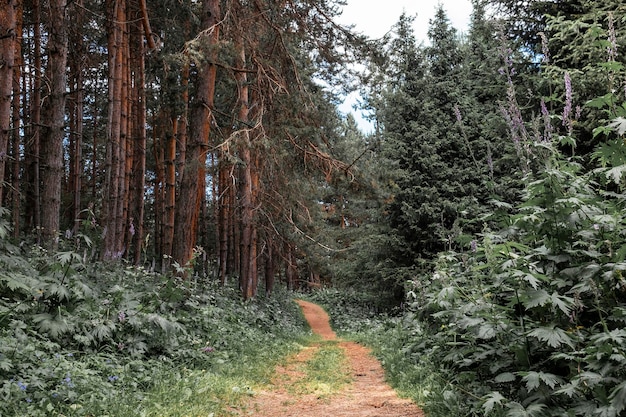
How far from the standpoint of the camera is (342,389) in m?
6.83

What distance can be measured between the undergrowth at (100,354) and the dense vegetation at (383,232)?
29 mm

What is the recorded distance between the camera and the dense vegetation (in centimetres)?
352

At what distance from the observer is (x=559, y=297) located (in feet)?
10.7

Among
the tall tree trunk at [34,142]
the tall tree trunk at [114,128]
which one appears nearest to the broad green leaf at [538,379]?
the tall tree trunk at [114,128]

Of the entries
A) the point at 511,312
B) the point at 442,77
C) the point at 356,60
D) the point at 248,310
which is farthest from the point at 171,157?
the point at 511,312

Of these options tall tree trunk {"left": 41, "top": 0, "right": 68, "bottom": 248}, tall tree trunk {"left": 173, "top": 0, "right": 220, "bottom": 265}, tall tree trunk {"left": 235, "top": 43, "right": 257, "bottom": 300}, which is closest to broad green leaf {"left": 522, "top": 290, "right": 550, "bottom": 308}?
tall tree trunk {"left": 235, "top": 43, "right": 257, "bottom": 300}

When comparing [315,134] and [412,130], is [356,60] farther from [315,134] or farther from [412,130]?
[412,130]

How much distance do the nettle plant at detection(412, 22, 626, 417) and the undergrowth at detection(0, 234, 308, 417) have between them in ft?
9.24

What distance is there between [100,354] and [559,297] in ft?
15.0

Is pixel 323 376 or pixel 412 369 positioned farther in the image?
pixel 323 376

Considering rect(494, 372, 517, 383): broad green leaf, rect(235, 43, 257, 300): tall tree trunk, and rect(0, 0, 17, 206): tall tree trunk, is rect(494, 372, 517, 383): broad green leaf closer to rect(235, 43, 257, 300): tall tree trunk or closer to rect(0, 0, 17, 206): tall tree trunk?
rect(235, 43, 257, 300): tall tree trunk

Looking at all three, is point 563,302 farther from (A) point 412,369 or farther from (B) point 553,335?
(A) point 412,369

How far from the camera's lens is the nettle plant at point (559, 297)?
3.08m

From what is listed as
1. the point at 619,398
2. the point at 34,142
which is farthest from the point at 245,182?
the point at 619,398
